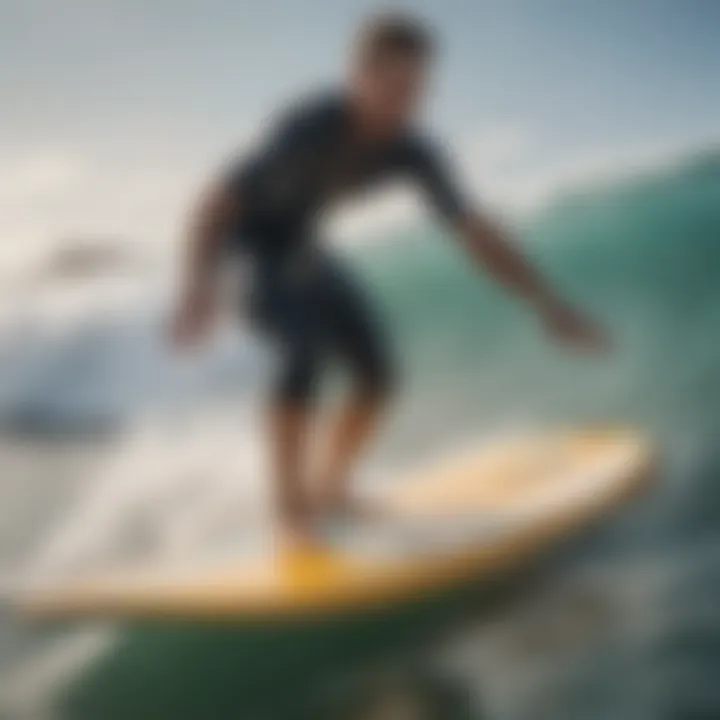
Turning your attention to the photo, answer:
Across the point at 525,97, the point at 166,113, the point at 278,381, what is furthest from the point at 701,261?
the point at 166,113

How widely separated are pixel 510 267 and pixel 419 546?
30cm

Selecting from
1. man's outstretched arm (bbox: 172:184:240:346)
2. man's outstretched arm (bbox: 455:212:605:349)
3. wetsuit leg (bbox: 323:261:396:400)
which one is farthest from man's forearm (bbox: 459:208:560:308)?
man's outstretched arm (bbox: 172:184:240:346)

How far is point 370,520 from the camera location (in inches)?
48.3

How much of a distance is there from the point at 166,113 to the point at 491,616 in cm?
63

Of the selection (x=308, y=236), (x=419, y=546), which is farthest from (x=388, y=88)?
(x=419, y=546)

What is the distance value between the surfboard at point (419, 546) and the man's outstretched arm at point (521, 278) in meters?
0.11

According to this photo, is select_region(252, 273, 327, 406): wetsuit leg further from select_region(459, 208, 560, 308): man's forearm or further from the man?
select_region(459, 208, 560, 308): man's forearm

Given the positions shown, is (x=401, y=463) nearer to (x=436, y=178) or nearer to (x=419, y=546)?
(x=419, y=546)

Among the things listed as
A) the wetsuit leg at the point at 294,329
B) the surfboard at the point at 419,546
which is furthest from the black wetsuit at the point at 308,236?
the surfboard at the point at 419,546

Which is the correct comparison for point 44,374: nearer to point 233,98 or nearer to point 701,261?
point 233,98

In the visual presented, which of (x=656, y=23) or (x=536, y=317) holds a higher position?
(x=656, y=23)

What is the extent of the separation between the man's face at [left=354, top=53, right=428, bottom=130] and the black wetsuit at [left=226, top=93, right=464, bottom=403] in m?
0.02

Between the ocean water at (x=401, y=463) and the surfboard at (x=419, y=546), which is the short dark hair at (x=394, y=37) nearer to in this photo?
the ocean water at (x=401, y=463)

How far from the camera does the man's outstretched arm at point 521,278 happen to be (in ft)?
4.14
